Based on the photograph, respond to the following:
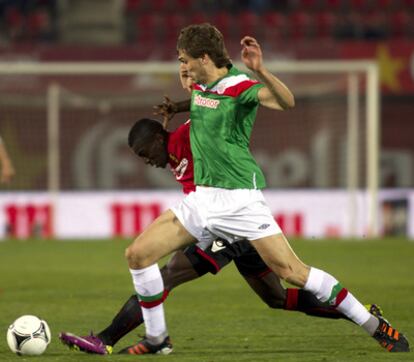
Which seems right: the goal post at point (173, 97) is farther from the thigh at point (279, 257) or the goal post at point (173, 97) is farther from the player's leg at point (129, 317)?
the thigh at point (279, 257)

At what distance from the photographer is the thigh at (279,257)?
6.25m

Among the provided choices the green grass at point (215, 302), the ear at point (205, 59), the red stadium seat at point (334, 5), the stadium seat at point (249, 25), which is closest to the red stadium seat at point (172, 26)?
the stadium seat at point (249, 25)

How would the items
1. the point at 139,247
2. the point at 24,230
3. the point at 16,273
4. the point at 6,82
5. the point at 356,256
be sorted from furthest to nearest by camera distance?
the point at 6,82 < the point at 24,230 < the point at 356,256 < the point at 16,273 < the point at 139,247

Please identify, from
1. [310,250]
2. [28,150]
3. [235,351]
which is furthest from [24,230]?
[235,351]

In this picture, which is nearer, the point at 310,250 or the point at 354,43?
the point at 310,250

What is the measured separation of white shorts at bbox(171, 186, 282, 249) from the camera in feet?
20.7

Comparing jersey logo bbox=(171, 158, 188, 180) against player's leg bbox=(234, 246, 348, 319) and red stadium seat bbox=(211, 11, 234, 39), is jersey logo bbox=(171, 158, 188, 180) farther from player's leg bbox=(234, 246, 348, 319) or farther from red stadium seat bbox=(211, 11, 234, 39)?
red stadium seat bbox=(211, 11, 234, 39)

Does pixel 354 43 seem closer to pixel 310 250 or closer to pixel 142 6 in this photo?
pixel 142 6

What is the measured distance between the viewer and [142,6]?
74.3 feet

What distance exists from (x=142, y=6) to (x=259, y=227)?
16.8 m

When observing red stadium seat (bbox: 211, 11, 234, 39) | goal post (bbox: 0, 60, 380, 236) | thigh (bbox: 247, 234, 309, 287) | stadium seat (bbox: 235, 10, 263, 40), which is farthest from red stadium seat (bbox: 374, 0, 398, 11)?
thigh (bbox: 247, 234, 309, 287)

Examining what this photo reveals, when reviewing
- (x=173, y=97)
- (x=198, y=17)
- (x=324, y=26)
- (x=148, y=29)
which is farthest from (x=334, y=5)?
(x=173, y=97)

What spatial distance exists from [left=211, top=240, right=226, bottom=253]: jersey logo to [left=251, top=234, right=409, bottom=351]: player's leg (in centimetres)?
45

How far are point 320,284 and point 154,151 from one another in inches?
50.0
